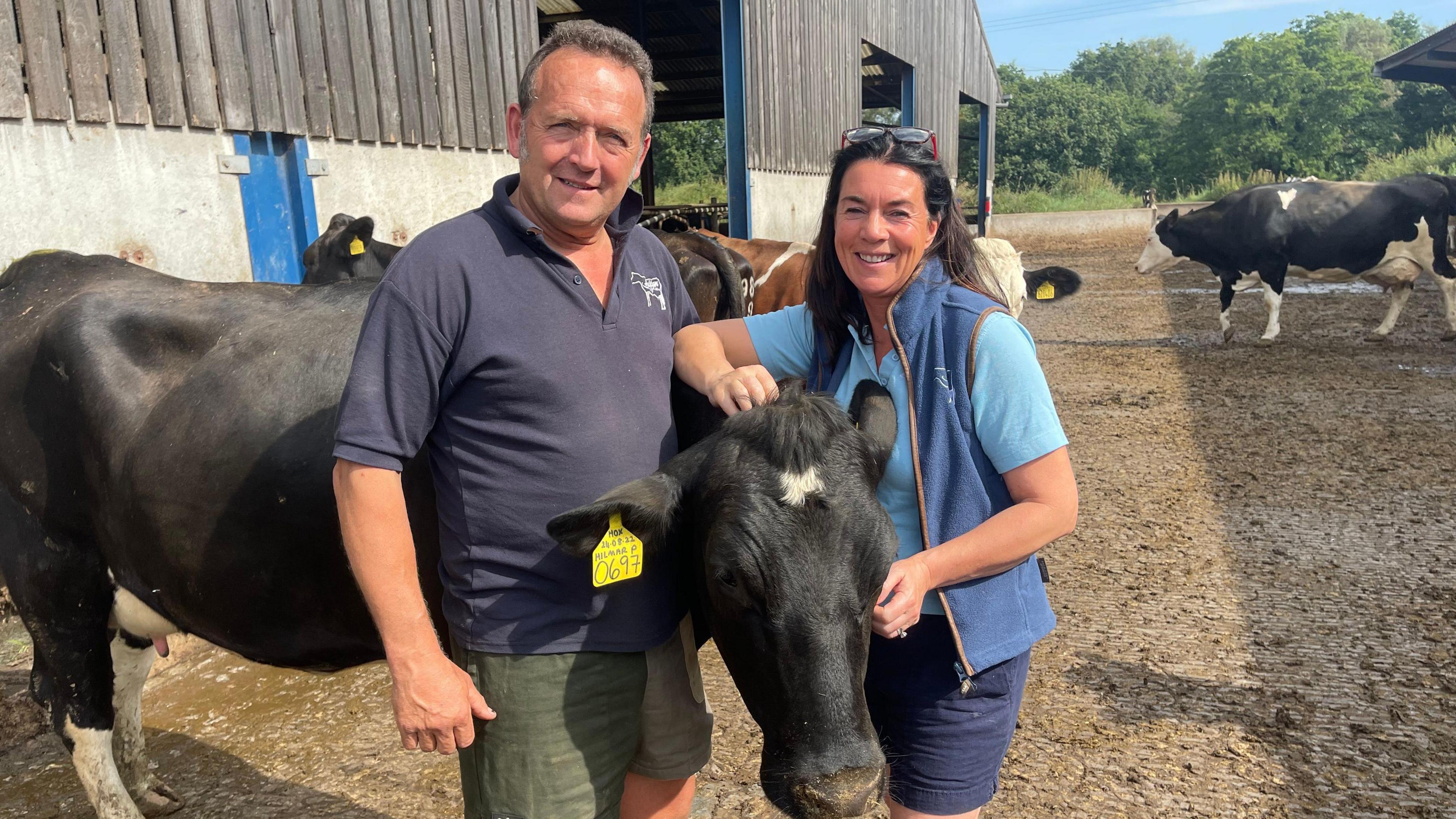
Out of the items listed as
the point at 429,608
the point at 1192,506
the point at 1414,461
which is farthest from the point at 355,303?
the point at 1414,461

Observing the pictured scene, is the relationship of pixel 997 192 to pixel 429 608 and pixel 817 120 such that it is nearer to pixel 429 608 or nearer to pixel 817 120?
pixel 817 120

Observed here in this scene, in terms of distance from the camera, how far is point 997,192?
133 ft

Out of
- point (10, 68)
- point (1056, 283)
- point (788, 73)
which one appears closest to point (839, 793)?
point (1056, 283)

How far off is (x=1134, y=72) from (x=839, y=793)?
353ft

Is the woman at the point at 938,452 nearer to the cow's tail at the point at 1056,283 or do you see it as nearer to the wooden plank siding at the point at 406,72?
the cow's tail at the point at 1056,283

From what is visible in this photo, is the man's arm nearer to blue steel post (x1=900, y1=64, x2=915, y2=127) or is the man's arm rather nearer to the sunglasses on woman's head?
the sunglasses on woman's head

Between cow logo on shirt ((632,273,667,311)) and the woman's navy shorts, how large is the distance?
81 cm

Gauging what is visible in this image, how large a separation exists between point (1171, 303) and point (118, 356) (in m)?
15.0

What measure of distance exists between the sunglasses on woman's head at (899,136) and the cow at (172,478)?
56cm

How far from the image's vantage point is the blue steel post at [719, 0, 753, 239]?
452 inches

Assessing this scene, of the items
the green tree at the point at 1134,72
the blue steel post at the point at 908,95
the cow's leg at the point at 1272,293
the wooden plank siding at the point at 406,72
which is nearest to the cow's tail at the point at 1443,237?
the cow's leg at the point at 1272,293

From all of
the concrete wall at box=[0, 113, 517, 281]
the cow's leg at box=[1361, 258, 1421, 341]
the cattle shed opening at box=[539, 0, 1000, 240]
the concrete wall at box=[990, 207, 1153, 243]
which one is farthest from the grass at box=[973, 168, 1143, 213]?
the concrete wall at box=[0, 113, 517, 281]

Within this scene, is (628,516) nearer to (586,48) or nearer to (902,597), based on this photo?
(902,597)

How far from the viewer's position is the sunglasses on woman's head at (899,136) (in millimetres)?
2002
